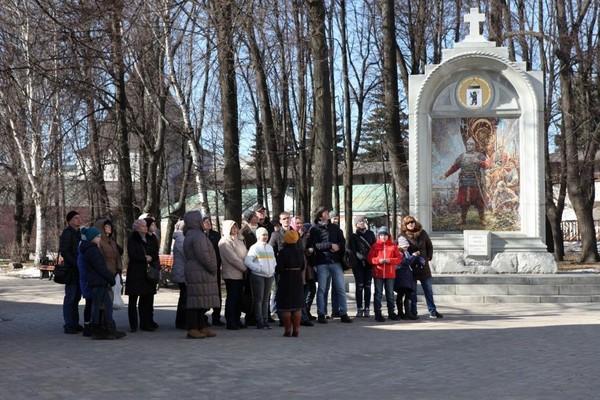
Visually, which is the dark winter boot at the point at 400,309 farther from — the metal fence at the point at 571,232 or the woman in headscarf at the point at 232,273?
the metal fence at the point at 571,232

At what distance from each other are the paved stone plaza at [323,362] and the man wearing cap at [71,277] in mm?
307

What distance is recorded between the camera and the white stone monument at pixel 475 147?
70.4ft

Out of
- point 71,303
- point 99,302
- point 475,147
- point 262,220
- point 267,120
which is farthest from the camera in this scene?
point 267,120

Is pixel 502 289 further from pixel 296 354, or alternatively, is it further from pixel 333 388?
pixel 333 388

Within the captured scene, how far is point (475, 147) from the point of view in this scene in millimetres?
21562

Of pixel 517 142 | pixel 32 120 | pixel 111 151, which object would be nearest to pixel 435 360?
pixel 517 142

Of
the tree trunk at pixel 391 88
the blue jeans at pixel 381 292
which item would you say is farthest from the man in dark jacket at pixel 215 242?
the tree trunk at pixel 391 88

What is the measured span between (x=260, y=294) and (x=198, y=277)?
5.02 ft

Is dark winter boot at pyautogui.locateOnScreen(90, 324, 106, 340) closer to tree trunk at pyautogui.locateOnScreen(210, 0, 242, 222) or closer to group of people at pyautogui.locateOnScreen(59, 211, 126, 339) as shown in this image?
group of people at pyautogui.locateOnScreen(59, 211, 126, 339)

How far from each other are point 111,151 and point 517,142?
2126 cm

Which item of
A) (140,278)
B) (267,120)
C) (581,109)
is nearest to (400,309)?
(140,278)

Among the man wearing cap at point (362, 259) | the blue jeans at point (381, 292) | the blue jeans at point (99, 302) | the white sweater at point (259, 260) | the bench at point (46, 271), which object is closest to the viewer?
the blue jeans at point (99, 302)

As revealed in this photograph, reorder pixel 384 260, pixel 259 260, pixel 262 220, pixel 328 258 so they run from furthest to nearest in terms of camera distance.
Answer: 1. pixel 384 260
2. pixel 328 258
3. pixel 262 220
4. pixel 259 260

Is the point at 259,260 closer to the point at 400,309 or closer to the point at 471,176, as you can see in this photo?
the point at 400,309
